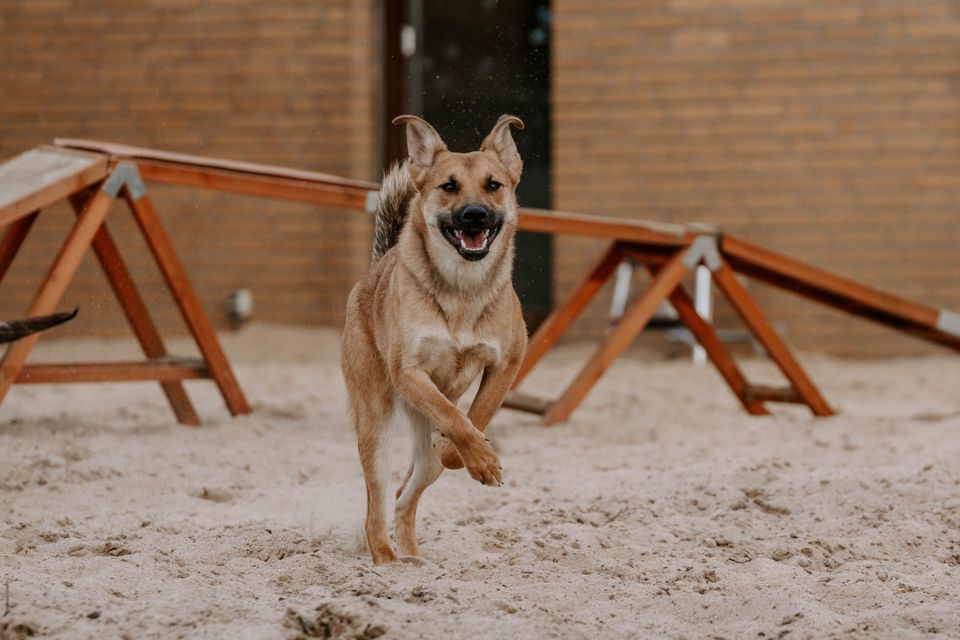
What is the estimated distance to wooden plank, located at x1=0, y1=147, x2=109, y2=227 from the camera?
4.87 metres

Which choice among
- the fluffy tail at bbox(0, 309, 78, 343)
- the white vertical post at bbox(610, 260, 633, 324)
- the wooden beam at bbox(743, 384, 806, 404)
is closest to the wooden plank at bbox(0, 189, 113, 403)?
the fluffy tail at bbox(0, 309, 78, 343)

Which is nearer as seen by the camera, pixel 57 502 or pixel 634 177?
pixel 57 502

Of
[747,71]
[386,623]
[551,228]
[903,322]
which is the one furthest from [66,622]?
[747,71]

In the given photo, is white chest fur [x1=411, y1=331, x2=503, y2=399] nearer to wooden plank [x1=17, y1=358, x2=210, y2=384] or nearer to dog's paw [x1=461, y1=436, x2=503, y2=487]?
dog's paw [x1=461, y1=436, x2=503, y2=487]

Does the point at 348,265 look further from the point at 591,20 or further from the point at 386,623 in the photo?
the point at 386,623

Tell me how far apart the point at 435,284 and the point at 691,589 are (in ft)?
3.44

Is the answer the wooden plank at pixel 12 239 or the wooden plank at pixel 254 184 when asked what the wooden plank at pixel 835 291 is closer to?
the wooden plank at pixel 254 184

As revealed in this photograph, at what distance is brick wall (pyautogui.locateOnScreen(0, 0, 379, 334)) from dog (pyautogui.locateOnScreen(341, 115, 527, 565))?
602cm

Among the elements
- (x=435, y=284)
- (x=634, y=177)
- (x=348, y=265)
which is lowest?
(x=348, y=265)

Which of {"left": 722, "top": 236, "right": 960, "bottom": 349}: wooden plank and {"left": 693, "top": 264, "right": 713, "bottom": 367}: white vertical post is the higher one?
{"left": 722, "top": 236, "right": 960, "bottom": 349}: wooden plank

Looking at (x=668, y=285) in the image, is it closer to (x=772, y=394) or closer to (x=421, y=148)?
(x=772, y=394)

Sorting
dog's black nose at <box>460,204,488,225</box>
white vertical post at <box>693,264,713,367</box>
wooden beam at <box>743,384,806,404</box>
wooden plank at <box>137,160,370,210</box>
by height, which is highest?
dog's black nose at <box>460,204,488,225</box>

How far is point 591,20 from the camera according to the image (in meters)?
9.24

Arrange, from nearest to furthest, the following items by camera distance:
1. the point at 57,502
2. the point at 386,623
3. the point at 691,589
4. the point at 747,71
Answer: the point at 386,623 → the point at 691,589 → the point at 57,502 → the point at 747,71
